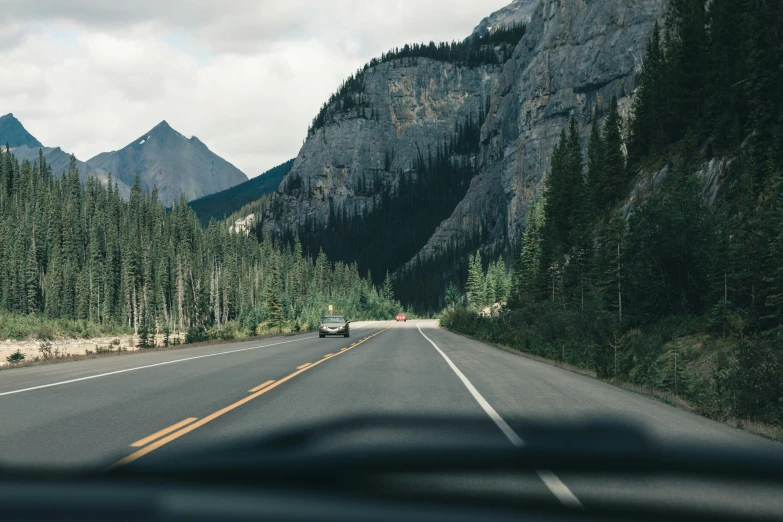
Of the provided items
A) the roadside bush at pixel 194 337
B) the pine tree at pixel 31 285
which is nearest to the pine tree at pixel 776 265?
the roadside bush at pixel 194 337

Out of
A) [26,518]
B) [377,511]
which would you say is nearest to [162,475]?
[26,518]

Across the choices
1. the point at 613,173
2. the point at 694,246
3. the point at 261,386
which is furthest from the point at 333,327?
the point at 613,173

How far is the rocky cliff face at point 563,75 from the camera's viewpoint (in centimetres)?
11000

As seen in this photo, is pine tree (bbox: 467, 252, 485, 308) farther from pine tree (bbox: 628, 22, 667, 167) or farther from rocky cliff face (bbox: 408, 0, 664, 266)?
pine tree (bbox: 628, 22, 667, 167)

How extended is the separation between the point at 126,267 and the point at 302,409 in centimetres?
11127

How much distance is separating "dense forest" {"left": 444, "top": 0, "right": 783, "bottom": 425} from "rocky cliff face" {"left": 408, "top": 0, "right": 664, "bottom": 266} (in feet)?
184

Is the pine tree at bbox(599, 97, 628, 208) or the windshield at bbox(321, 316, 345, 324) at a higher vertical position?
the pine tree at bbox(599, 97, 628, 208)

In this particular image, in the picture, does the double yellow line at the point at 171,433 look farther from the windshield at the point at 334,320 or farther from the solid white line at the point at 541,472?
the windshield at the point at 334,320

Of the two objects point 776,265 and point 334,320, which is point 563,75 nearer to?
point 334,320

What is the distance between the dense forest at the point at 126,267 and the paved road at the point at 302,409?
7029 cm

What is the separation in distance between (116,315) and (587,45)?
10738cm

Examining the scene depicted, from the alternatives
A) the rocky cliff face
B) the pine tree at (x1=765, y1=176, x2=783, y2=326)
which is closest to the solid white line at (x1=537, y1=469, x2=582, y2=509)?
the pine tree at (x1=765, y1=176, x2=783, y2=326)

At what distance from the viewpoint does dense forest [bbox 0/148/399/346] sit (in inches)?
4090

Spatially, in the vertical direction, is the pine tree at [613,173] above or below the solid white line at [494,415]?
above
